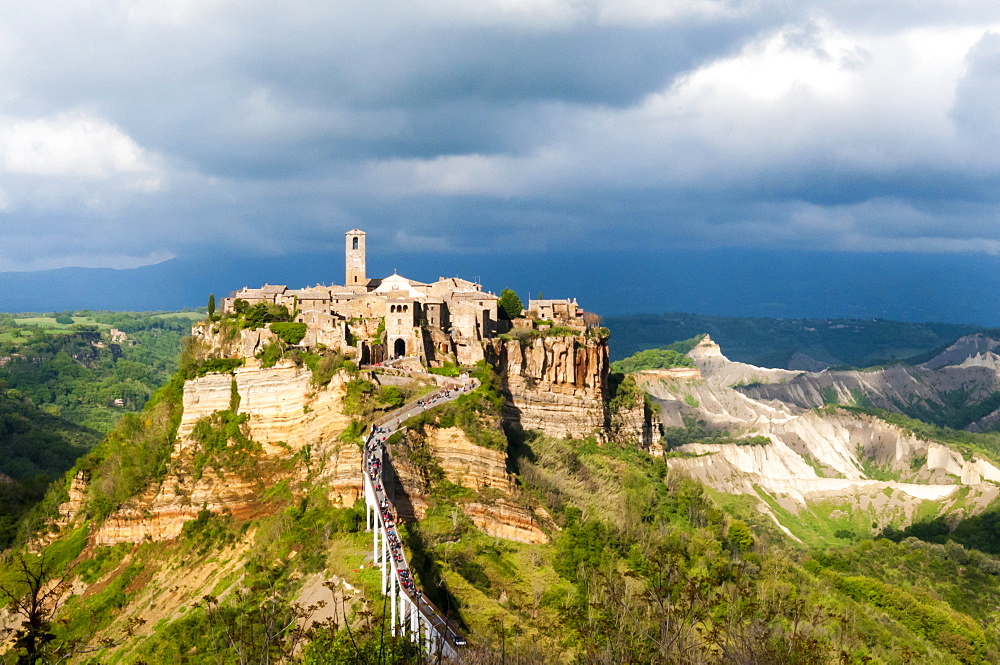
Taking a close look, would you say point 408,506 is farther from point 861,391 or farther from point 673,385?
point 861,391

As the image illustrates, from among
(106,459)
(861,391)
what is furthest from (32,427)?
(861,391)

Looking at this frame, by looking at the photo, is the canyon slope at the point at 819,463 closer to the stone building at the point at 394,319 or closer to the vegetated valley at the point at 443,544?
the vegetated valley at the point at 443,544

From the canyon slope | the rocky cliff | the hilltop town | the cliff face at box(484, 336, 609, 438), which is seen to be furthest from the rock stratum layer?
the rocky cliff

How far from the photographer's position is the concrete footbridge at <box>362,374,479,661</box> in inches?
1116

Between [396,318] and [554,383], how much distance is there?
14.9 metres

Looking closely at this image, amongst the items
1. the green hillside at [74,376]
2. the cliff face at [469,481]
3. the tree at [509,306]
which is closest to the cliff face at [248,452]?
the cliff face at [469,481]

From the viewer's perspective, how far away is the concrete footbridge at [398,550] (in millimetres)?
28348

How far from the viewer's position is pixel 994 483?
106375 mm

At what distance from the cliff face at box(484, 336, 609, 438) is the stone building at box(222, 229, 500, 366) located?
6.91ft

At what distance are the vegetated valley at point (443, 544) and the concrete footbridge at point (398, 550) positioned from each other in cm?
72

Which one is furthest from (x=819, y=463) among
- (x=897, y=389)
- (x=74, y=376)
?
(x=74, y=376)

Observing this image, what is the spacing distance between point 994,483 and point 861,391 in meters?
83.7

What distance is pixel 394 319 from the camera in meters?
56.9

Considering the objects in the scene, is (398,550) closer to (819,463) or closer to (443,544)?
(443,544)
